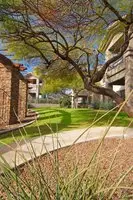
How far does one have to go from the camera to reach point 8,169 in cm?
329

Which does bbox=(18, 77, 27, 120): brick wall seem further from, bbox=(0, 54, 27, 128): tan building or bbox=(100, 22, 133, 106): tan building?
bbox=(100, 22, 133, 106): tan building

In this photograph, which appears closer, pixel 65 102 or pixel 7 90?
pixel 7 90

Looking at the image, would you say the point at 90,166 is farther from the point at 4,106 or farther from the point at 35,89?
the point at 35,89

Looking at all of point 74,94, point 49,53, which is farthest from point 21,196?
point 74,94

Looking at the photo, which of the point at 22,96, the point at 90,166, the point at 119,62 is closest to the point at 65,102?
the point at 119,62

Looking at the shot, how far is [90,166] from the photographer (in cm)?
281

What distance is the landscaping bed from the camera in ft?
10.9

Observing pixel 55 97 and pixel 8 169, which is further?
pixel 55 97

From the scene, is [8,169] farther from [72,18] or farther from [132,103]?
[72,18]

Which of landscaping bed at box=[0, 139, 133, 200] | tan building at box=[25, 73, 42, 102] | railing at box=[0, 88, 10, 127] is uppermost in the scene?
tan building at box=[25, 73, 42, 102]

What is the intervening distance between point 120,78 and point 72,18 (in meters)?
11.6

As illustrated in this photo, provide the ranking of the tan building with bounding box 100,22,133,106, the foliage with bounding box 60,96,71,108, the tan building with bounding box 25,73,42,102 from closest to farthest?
the tan building with bounding box 100,22,133,106 < the foliage with bounding box 60,96,71,108 < the tan building with bounding box 25,73,42,102

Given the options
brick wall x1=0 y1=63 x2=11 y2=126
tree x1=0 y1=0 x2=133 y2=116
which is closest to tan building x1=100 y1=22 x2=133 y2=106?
tree x1=0 y1=0 x2=133 y2=116

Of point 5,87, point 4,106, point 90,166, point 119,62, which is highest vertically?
point 119,62
